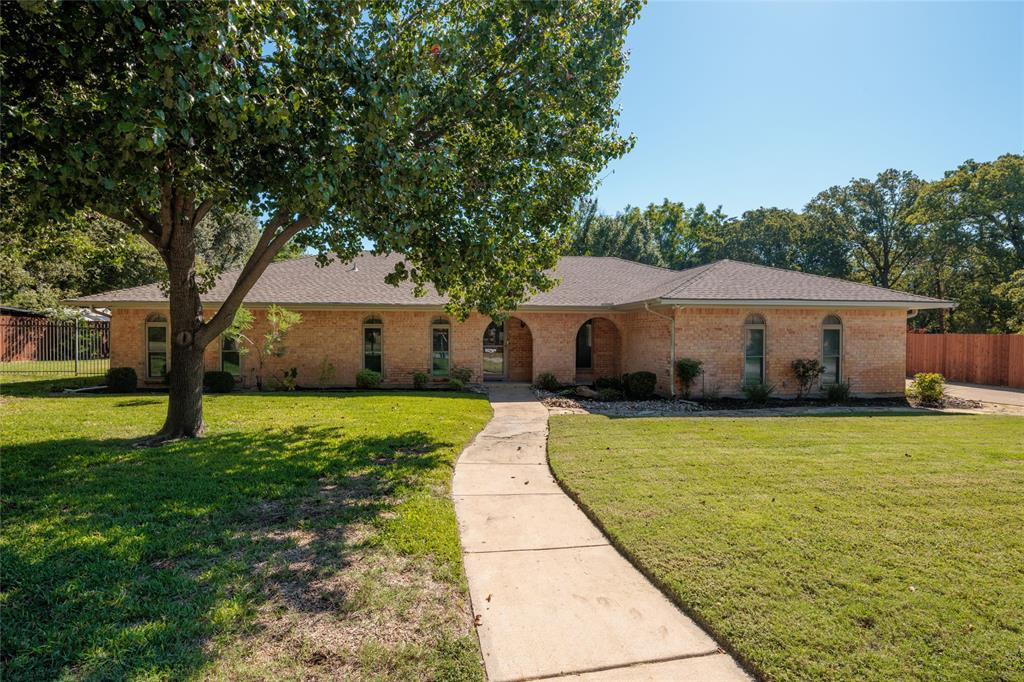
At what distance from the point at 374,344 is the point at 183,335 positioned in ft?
28.4

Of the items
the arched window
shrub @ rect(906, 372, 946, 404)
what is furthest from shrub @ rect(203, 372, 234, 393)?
shrub @ rect(906, 372, 946, 404)

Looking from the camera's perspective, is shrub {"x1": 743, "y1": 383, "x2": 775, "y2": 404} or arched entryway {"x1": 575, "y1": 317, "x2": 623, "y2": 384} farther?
arched entryway {"x1": 575, "y1": 317, "x2": 623, "y2": 384}

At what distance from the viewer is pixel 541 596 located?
366 cm

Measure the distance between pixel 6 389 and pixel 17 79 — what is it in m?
13.5

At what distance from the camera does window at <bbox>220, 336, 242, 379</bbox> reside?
53.1ft

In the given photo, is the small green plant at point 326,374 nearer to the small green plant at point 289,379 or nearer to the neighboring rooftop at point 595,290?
the small green plant at point 289,379

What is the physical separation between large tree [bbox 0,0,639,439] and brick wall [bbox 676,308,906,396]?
22.5 ft

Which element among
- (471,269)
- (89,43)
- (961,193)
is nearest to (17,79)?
(89,43)

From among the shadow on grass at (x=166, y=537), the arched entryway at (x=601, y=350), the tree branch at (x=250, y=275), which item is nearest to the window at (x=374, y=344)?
the arched entryway at (x=601, y=350)

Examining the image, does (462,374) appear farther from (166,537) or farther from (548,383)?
(166,537)

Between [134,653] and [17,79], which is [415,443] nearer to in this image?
[134,653]

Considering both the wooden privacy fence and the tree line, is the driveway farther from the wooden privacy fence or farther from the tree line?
the tree line

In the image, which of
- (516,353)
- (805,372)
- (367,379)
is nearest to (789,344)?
(805,372)

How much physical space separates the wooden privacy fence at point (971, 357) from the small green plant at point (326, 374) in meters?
24.5
